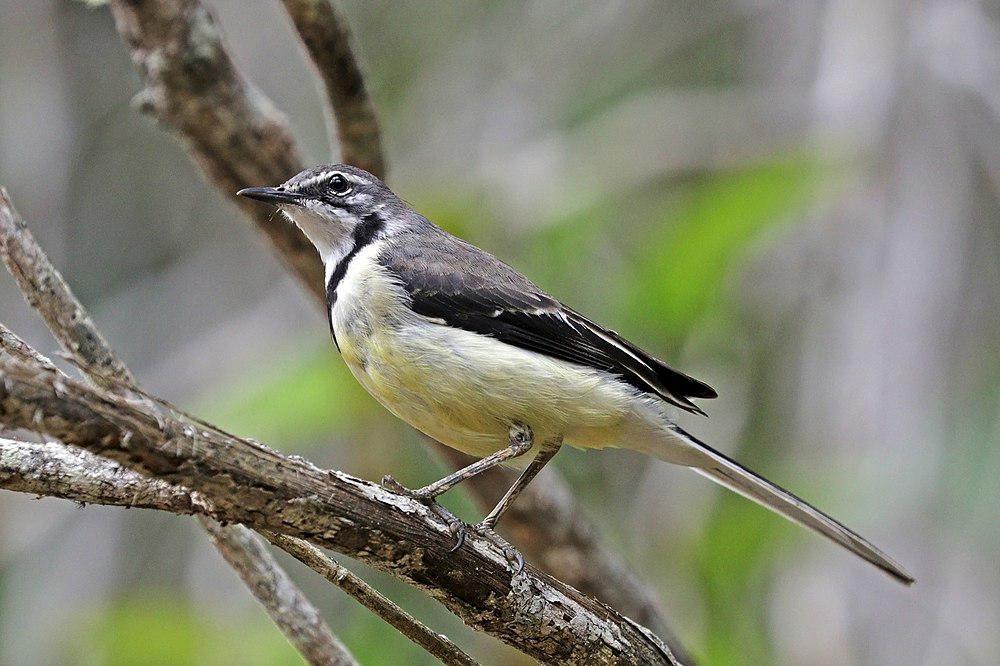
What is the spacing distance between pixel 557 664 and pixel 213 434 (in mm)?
1317

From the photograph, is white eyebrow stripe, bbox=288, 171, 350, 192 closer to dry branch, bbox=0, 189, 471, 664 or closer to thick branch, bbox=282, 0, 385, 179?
thick branch, bbox=282, 0, 385, 179

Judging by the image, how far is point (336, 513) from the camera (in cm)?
265

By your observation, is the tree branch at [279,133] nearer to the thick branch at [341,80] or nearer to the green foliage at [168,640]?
the thick branch at [341,80]

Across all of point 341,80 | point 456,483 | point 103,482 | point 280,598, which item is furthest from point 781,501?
point 103,482

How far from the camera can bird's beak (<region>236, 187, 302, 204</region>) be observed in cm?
432

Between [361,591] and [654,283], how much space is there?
3.16 meters

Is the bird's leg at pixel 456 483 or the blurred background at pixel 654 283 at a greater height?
the blurred background at pixel 654 283

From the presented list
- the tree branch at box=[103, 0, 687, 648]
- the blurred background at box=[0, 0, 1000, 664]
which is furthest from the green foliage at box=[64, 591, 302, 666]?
the tree branch at box=[103, 0, 687, 648]

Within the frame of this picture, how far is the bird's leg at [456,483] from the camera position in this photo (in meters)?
3.01

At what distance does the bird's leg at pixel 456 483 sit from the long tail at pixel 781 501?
661 mm

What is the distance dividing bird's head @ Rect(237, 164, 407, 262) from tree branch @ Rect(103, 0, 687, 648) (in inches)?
8.3

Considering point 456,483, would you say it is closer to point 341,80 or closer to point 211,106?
point 341,80

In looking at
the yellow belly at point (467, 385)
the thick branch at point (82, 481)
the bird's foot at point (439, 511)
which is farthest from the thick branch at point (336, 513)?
the yellow belly at point (467, 385)

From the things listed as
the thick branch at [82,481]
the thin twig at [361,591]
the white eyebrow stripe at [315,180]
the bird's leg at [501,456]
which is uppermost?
the white eyebrow stripe at [315,180]
